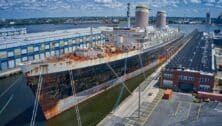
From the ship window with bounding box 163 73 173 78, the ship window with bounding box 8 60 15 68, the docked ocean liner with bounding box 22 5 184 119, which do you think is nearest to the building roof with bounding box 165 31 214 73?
the ship window with bounding box 163 73 173 78

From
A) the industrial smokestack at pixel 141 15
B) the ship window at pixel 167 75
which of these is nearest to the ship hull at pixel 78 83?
the ship window at pixel 167 75

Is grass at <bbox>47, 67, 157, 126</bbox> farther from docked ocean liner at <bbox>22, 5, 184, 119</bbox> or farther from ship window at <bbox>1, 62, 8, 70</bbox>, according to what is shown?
ship window at <bbox>1, 62, 8, 70</bbox>

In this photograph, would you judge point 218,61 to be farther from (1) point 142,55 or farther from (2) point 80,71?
(2) point 80,71

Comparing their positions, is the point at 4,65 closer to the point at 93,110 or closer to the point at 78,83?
the point at 78,83

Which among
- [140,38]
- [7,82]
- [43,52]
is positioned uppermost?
[140,38]

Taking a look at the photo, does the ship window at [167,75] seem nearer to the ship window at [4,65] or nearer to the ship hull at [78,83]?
the ship hull at [78,83]

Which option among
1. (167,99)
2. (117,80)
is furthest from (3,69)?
(167,99)

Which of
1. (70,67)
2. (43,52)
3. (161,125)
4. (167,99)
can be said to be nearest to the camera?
(161,125)
